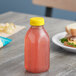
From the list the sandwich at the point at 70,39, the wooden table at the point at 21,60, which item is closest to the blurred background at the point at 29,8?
the wooden table at the point at 21,60

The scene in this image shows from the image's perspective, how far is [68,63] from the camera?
0.90m

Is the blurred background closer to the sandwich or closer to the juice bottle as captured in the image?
the sandwich

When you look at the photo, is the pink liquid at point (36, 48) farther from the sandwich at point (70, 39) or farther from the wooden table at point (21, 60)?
the sandwich at point (70, 39)

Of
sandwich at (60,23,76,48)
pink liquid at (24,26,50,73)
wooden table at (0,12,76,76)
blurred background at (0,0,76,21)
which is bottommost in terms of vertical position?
blurred background at (0,0,76,21)

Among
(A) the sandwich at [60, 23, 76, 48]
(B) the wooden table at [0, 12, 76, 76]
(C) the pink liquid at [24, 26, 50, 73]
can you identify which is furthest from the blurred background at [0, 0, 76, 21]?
(C) the pink liquid at [24, 26, 50, 73]

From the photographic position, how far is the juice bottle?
0.77 m

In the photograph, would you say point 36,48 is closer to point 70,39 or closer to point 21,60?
point 21,60

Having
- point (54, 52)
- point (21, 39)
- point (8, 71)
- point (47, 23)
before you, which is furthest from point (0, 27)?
point (8, 71)

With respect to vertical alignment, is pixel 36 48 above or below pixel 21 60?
above

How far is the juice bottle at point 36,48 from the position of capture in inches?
30.1

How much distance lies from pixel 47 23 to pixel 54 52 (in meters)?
0.53

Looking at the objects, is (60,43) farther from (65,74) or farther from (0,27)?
(0,27)

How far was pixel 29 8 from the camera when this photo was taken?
3652 millimetres

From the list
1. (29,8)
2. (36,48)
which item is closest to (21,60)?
(36,48)
